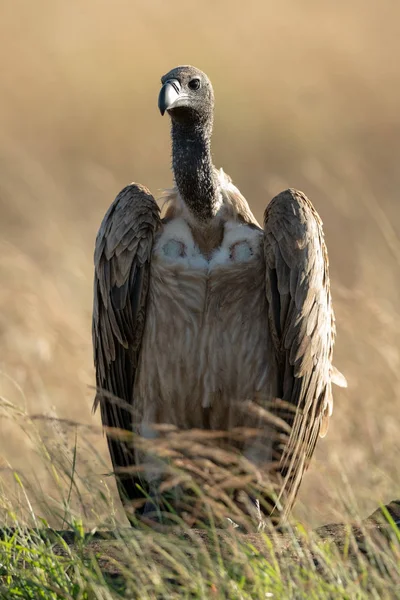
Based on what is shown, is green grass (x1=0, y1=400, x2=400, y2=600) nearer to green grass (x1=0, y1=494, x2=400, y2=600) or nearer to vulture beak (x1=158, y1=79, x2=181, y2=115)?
green grass (x1=0, y1=494, x2=400, y2=600)

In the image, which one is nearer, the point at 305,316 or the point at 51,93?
the point at 305,316

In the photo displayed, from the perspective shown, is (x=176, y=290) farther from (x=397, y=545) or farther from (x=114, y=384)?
(x=397, y=545)

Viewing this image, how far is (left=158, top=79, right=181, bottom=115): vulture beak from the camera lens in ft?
18.7

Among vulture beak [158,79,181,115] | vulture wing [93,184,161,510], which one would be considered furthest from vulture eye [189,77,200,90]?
vulture wing [93,184,161,510]

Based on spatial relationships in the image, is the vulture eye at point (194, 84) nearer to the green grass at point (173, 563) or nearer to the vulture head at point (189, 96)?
the vulture head at point (189, 96)

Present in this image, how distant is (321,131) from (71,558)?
16.2 m

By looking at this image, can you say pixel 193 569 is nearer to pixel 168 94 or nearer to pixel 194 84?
pixel 168 94

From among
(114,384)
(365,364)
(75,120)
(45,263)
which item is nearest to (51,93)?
(75,120)

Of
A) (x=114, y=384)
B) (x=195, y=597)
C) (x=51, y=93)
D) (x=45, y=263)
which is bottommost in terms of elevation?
(x=195, y=597)

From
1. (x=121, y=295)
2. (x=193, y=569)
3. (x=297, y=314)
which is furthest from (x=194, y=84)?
(x=193, y=569)

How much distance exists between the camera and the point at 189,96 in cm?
610

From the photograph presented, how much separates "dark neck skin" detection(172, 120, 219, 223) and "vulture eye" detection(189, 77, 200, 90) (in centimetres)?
17

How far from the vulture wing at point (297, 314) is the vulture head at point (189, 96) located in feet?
1.87

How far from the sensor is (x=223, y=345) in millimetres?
6062
